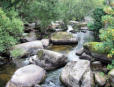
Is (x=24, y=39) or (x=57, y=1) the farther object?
(x=57, y=1)

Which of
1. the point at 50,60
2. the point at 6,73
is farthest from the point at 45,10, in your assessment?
the point at 6,73

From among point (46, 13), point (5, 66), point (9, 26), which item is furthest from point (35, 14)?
point (5, 66)

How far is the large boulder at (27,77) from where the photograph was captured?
366 inches

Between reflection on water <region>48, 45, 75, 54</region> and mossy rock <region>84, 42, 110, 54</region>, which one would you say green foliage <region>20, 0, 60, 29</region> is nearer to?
reflection on water <region>48, 45, 75, 54</region>

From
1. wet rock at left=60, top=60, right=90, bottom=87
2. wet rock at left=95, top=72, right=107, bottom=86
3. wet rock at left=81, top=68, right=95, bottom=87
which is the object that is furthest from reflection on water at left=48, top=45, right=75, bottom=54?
wet rock at left=81, top=68, right=95, bottom=87

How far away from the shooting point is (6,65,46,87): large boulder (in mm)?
9297

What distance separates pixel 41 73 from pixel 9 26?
5.56m

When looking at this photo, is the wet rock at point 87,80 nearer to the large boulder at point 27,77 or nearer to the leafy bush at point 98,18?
the large boulder at point 27,77

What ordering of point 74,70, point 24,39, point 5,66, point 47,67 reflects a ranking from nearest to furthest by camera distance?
point 74,70
point 47,67
point 5,66
point 24,39

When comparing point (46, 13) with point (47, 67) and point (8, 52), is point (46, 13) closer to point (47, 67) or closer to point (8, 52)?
point (8, 52)

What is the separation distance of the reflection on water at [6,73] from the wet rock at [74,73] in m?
4.19

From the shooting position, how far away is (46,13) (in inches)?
786

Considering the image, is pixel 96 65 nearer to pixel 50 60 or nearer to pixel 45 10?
pixel 50 60

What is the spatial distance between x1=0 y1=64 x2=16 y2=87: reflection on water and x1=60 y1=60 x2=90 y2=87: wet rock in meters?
4.19
